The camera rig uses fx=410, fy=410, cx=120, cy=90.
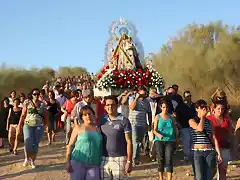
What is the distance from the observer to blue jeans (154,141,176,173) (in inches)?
→ 305

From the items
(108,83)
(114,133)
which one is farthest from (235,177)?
(108,83)

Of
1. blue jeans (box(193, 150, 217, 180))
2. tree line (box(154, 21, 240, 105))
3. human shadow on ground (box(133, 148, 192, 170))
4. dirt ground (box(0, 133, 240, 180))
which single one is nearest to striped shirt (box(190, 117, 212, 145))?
blue jeans (box(193, 150, 217, 180))

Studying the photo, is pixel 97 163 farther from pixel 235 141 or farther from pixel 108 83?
pixel 108 83

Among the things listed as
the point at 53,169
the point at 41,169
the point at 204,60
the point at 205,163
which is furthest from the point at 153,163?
the point at 204,60

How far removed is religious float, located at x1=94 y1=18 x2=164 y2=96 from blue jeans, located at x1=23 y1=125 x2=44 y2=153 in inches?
132

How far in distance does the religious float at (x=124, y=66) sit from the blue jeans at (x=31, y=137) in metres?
3.36

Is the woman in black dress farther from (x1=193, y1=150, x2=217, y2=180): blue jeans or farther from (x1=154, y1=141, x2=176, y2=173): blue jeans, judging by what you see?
(x1=193, y1=150, x2=217, y2=180): blue jeans

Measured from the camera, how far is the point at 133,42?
1559cm

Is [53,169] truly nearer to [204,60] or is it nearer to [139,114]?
[139,114]

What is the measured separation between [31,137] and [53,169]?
100 cm

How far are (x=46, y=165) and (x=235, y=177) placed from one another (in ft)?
15.4

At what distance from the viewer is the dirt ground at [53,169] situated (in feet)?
30.1

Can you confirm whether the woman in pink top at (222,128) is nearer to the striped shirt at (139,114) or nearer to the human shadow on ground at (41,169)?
the striped shirt at (139,114)

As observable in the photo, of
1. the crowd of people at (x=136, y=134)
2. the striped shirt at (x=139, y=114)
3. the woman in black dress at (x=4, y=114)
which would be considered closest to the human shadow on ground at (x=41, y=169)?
the crowd of people at (x=136, y=134)
